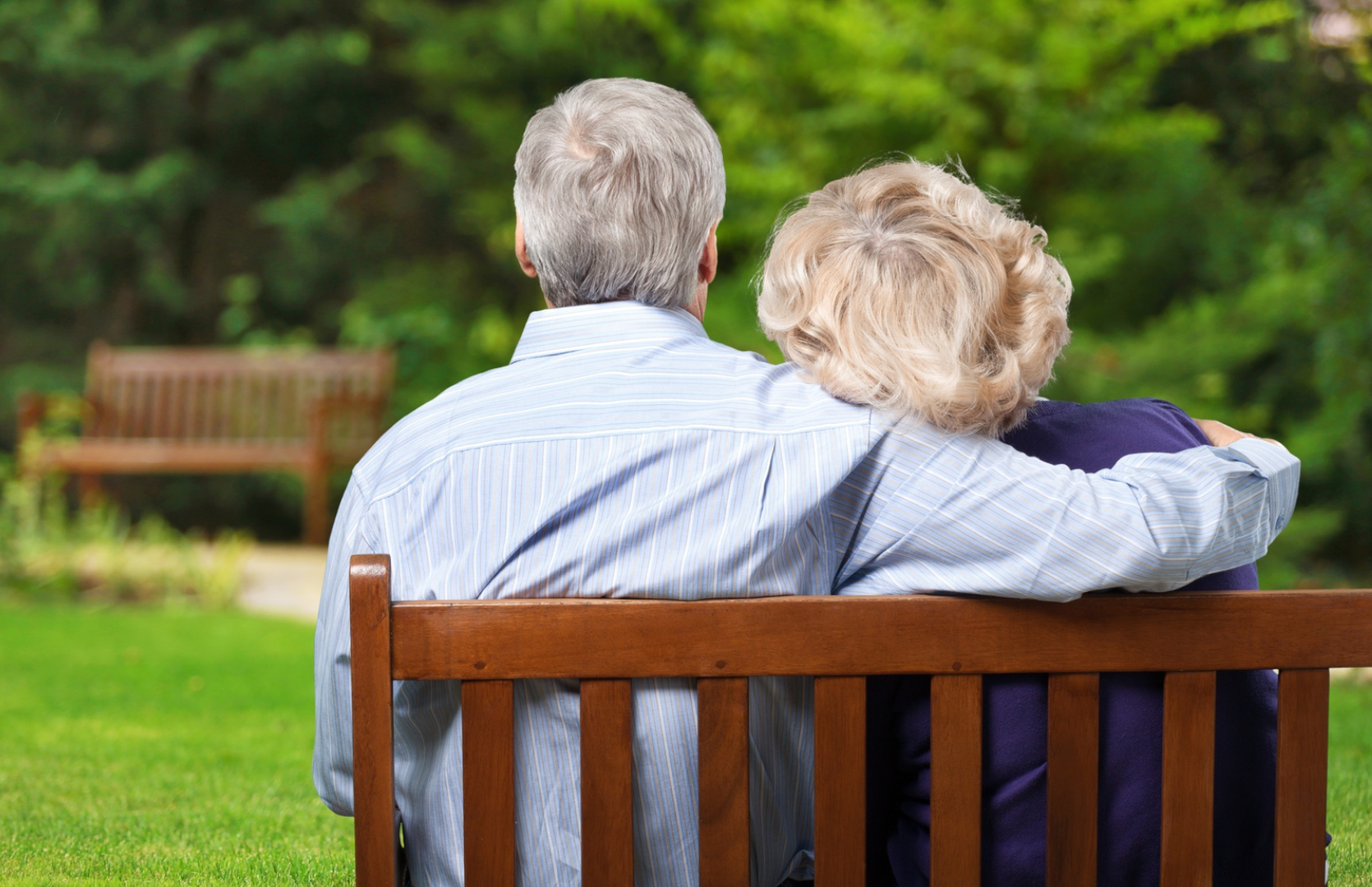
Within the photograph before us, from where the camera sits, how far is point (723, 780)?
3.99 ft

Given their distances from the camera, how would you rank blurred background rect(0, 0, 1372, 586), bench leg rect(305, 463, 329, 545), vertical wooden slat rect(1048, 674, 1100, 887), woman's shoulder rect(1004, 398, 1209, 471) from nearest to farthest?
vertical wooden slat rect(1048, 674, 1100, 887) < woman's shoulder rect(1004, 398, 1209, 471) < blurred background rect(0, 0, 1372, 586) < bench leg rect(305, 463, 329, 545)

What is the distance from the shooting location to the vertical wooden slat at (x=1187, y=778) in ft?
4.08

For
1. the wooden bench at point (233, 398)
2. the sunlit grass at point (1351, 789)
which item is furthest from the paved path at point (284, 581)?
the sunlit grass at point (1351, 789)

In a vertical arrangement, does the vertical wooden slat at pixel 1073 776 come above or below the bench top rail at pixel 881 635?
below

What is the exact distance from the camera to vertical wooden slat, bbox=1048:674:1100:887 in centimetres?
124

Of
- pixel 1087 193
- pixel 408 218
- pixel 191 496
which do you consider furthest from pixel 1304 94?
pixel 191 496

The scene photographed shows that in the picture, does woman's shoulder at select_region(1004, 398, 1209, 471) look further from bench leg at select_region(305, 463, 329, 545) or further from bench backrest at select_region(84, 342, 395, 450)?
bench backrest at select_region(84, 342, 395, 450)

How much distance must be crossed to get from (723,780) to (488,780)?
23 cm

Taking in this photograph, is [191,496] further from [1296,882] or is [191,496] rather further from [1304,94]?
[1296,882]

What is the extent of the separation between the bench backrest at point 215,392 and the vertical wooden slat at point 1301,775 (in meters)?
6.89

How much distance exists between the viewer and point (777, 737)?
134 centimetres

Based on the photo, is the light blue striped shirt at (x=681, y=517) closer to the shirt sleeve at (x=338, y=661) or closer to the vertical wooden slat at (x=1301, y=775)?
the shirt sleeve at (x=338, y=661)

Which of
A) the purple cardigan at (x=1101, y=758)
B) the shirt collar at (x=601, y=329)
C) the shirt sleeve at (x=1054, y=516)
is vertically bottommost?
the purple cardigan at (x=1101, y=758)

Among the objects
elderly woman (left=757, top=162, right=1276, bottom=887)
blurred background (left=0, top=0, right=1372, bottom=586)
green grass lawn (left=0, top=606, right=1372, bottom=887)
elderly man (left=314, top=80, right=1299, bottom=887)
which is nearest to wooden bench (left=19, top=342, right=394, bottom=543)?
blurred background (left=0, top=0, right=1372, bottom=586)
